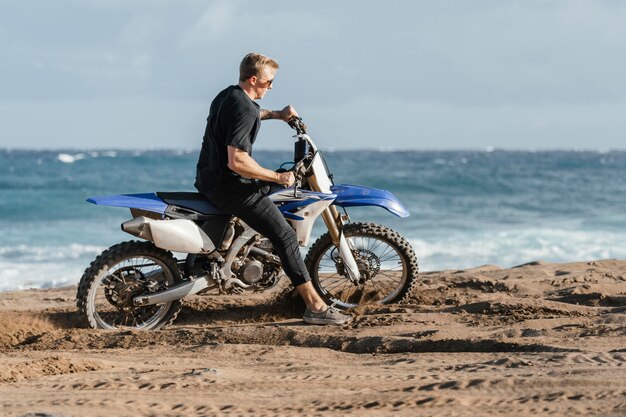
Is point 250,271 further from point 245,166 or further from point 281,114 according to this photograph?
point 281,114

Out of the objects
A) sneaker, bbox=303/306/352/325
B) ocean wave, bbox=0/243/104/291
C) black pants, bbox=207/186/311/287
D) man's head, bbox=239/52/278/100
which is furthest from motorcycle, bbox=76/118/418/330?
ocean wave, bbox=0/243/104/291

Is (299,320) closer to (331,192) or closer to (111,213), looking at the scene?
(331,192)

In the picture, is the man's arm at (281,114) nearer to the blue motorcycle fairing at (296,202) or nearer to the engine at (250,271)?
the blue motorcycle fairing at (296,202)

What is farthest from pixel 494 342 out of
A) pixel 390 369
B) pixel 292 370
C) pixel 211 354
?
pixel 211 354

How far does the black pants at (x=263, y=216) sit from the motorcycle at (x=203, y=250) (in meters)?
0.21

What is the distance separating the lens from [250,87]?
6.19 meters

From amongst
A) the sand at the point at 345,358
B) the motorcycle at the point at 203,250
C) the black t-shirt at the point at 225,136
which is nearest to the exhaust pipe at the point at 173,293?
the motorcycle at the point at 203,250

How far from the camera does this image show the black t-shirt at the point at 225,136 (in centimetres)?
606

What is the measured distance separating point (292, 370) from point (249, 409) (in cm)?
84

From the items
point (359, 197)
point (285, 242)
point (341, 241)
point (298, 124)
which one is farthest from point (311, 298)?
point (298, 124)

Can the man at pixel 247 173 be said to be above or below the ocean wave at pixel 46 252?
above

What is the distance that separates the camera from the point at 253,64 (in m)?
6.14

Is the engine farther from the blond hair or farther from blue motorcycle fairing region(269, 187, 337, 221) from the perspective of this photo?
the blond hair

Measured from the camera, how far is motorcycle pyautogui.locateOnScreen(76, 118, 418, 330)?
642 cm
